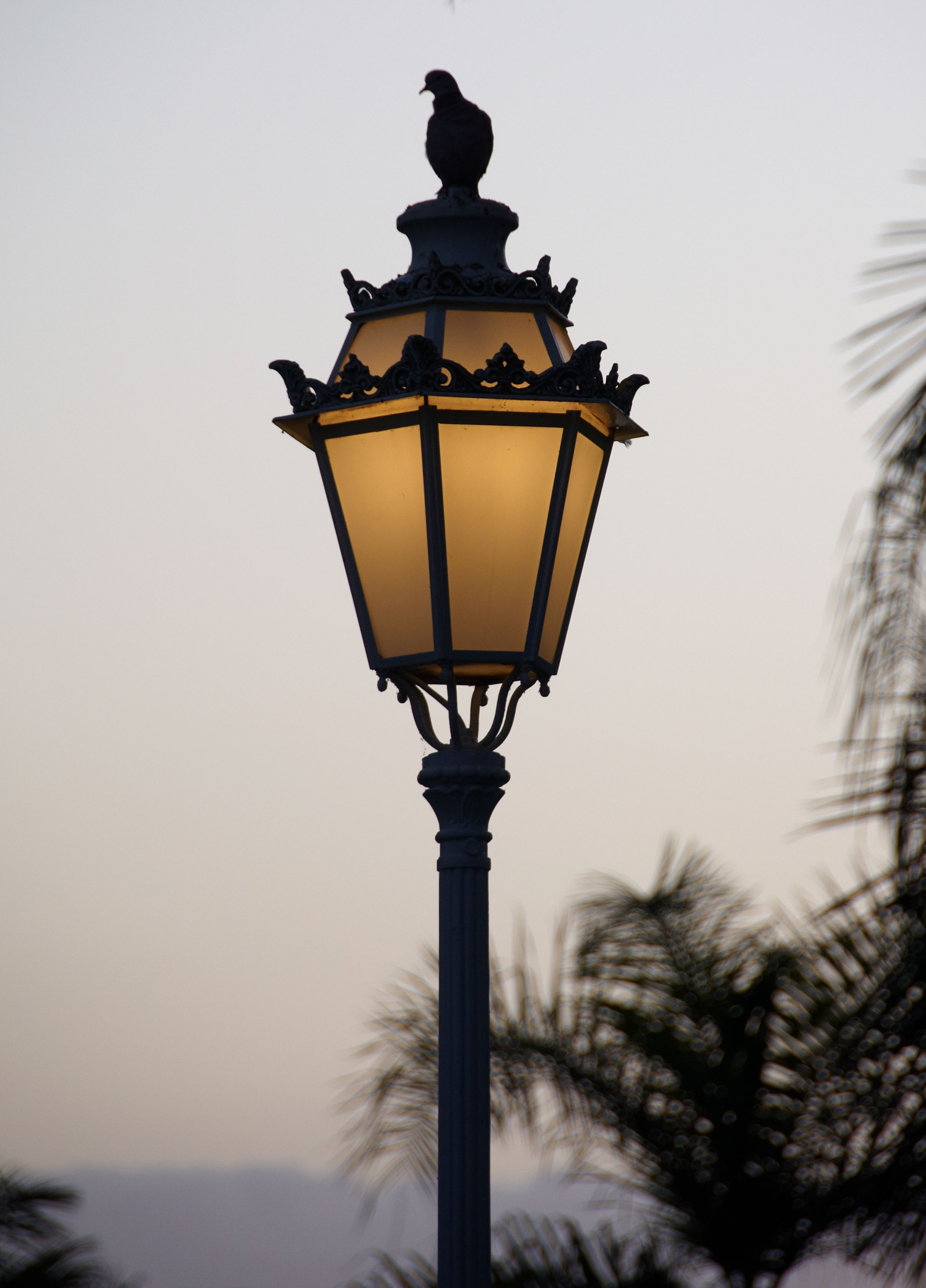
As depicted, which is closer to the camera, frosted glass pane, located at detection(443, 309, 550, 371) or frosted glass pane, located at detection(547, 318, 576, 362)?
frosted glass pane, located at detection(443, 309, 550, 371)

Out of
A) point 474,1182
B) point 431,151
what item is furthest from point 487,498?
point 474,1182

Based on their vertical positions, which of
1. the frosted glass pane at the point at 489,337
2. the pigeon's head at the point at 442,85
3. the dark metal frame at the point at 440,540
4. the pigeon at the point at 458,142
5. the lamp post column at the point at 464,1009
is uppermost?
the pigeon's head at the point at 442,85

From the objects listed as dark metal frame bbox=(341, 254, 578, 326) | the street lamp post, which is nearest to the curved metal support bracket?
the street lamp post

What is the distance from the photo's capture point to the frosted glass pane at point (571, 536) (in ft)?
12.6

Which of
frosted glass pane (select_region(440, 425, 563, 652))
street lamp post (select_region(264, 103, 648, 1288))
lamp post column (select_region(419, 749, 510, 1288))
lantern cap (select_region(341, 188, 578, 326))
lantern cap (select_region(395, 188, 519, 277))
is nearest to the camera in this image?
lamp post column (select_region(419, 749, 510, 1288))

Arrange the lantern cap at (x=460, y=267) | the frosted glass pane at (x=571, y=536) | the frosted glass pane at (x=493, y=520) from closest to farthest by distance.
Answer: the frosted glass pane at (x=493, y=520) → the frosted glass pane at (x=571, y=536) → the lantern cap at (x=460, y=267)

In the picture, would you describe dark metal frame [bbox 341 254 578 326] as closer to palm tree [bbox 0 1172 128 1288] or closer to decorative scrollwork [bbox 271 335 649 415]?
decorative scrollwork [bbox 271 335 649 415]

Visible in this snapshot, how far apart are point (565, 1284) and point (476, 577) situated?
12.5ft

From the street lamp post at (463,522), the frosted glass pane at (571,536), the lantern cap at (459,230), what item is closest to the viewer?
the street lamp post at (463,522)

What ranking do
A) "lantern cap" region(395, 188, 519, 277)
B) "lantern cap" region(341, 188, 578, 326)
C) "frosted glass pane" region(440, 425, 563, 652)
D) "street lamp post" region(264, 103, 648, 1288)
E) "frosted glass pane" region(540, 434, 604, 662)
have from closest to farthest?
"street lamp post" region(264, 103, 648, 1288) < "frosted glass pane" region(440, 425, 563, 652) < "frosted glass pane" region(540, 434, 604, 662) < "lantern cap" region(341, 188, 578, 326) < "lantern cap" region(395, 188, 519, 277)

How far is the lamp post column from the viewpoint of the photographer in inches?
136

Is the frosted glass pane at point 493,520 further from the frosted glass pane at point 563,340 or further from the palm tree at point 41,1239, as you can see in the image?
the palm tree at point 41,1239

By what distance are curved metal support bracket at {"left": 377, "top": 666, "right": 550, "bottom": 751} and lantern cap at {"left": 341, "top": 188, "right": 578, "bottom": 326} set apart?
3.08 feet

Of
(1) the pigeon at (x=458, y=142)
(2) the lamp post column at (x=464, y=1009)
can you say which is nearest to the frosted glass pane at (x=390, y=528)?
(2) the lamp post column at (x=464, y=1009)
